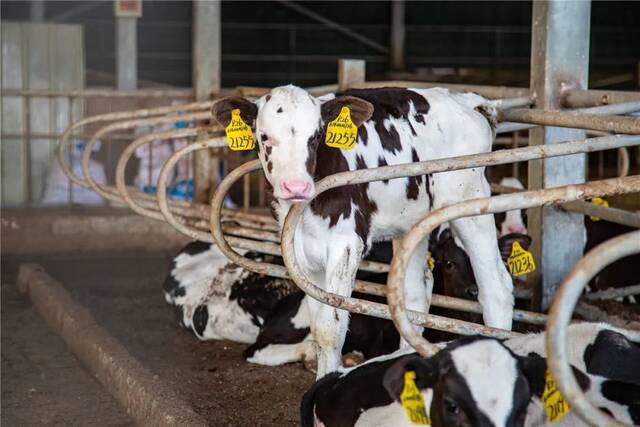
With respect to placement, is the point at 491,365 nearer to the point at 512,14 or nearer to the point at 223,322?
the point at 223,322

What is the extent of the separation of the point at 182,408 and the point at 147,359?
A: 50.9 inches

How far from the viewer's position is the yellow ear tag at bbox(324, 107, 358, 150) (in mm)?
4141

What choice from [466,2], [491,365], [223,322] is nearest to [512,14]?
[466,2]

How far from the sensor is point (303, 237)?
4375 millimetres

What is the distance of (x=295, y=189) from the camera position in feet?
12.6

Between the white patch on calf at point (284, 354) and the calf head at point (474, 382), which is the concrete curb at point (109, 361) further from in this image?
the calf head at point (474, 382)

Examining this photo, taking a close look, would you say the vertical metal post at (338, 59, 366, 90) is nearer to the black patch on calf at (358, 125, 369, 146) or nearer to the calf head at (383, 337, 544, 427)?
the black patch on calf at (358, 125, 369, 146)

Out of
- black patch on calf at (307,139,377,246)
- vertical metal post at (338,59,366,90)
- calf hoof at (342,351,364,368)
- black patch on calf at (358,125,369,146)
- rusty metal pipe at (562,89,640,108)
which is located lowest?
calf hoof at (342,351,364,368)

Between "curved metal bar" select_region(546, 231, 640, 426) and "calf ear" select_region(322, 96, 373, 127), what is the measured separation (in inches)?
74.0

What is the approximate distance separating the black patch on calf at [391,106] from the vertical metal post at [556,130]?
3.36ft

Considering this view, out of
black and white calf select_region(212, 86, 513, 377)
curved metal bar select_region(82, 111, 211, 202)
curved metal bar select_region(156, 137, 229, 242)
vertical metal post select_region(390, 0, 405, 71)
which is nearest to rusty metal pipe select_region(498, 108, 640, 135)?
black and white calf select_region(212, 86, 513, 377)

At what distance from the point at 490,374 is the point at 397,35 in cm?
1327

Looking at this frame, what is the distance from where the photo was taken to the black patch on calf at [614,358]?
330 cm

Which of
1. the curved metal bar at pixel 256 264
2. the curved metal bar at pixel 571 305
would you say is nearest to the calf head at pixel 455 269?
the curved metal bar at pixel 256 264
